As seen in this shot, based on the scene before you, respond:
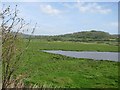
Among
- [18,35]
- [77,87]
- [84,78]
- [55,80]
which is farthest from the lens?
[84,78]

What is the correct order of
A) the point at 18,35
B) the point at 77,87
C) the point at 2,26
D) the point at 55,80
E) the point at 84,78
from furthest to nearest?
the point at 84,78 < the point at 55,80 < the point at 77,87 < the point at 18,35 < the point at 2,26

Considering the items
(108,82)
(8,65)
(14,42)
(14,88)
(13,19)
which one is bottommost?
(108,82)

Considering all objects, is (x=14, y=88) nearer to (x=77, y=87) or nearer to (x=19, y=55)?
(x=19, y=55)

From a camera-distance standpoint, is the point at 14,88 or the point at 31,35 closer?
the point at 14,88

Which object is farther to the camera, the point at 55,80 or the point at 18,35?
the point at 55,80

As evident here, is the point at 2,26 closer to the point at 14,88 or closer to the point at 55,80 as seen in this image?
the point at 14,88

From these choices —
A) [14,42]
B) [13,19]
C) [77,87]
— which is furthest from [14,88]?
[77,87]

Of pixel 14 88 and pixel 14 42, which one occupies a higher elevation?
pixel 14 42

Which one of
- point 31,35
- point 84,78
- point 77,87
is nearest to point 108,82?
point 84,78

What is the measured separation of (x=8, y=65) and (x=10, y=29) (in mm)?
800

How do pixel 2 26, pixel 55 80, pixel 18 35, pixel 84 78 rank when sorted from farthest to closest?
pixel 84 78, pixel 55 80, pixel 18 35, pixel 2 26

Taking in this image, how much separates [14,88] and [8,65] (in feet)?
1.78

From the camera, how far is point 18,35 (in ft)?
22.6

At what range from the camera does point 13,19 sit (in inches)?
261
